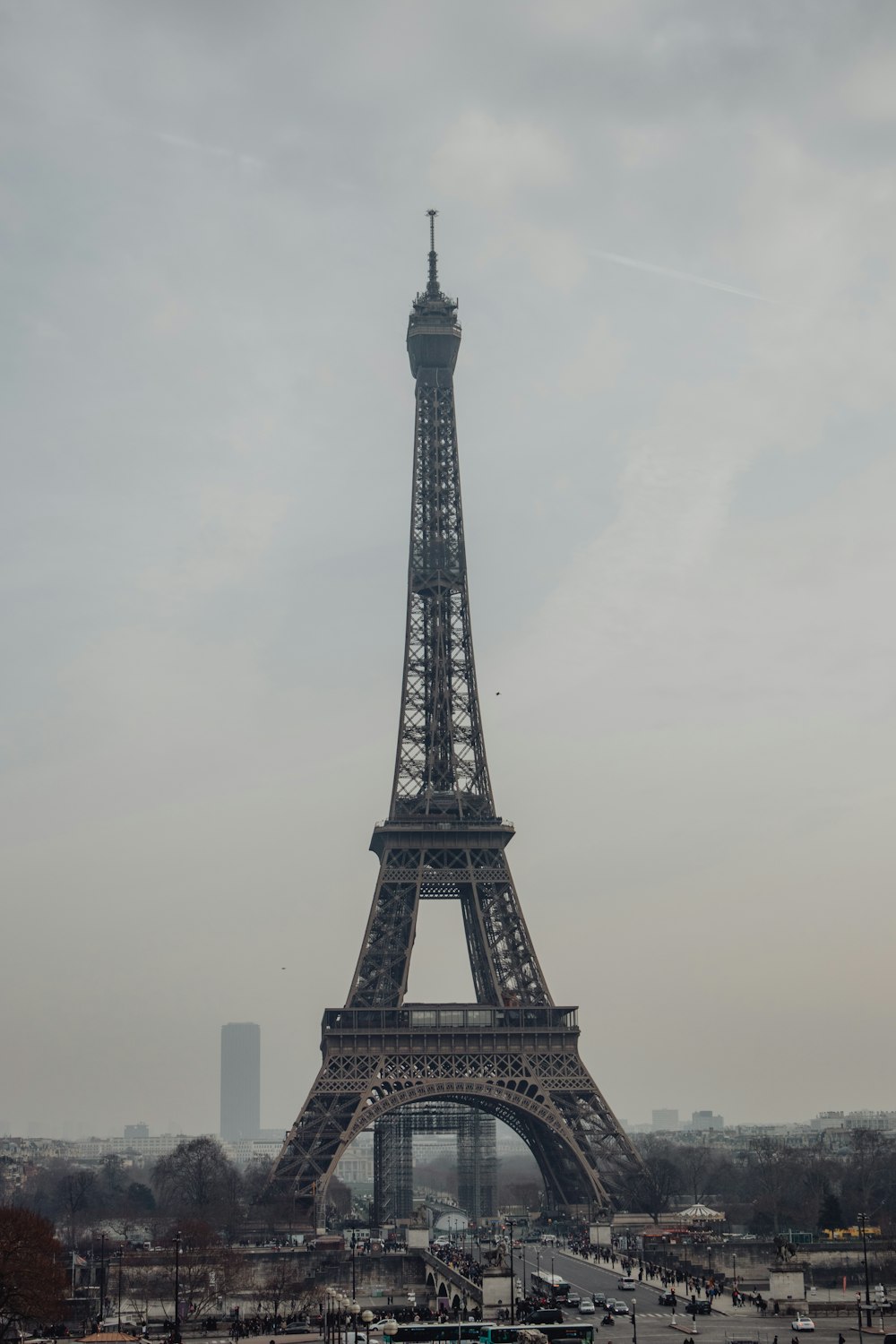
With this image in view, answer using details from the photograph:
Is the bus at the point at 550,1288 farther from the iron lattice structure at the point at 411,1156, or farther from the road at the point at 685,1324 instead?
the iron lattice structure at the point at 411,1156

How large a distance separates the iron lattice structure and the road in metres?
34.6

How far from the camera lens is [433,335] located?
12900cm

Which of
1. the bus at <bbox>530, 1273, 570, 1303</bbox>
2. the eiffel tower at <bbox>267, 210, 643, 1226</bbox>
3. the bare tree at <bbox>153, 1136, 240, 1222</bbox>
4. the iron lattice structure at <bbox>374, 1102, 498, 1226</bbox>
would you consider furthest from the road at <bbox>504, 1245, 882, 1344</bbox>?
the bare tree at <bbox>153, 1136, 240, 1222</bbox>

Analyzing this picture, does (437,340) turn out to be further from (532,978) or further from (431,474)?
(532,978)

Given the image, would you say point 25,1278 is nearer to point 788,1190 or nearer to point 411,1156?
point 411,1156

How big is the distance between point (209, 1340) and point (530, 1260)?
34.1 meters

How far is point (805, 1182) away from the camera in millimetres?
157125

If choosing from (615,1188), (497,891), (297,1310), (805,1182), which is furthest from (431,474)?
(805,1182)

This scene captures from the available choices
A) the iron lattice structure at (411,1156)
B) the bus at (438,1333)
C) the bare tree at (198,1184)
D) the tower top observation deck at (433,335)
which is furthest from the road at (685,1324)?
the tower top observation deck at (433,335)

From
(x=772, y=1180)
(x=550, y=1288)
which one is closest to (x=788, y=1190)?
(x=772, y=1180)

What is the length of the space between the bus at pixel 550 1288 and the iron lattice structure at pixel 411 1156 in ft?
116

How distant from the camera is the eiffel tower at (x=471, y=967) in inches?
4252

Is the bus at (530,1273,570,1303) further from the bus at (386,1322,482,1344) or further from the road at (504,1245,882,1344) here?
the bus at (386,1322,482,1344)

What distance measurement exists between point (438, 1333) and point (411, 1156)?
267 feet
